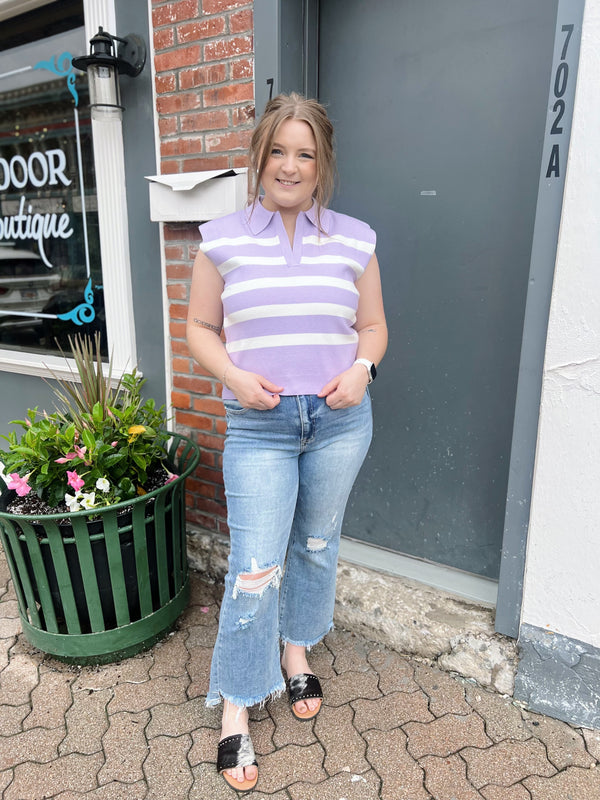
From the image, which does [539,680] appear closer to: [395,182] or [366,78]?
[395,182]

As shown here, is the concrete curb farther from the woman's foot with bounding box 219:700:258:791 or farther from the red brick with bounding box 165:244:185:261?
the red brick with bounding box 165:244:185:261

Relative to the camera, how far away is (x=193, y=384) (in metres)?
2.83

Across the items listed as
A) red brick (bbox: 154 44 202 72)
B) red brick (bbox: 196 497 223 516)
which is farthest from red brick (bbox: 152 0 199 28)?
red brick (bbox: 196 497 223 516)

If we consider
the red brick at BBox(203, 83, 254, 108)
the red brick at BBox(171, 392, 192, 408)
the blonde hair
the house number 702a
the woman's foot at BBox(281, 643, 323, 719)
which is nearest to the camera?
the blonde hair

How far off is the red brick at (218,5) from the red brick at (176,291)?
44.2 inches

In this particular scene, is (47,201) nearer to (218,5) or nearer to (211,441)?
(218,5)

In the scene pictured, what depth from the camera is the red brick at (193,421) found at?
2.82 metres

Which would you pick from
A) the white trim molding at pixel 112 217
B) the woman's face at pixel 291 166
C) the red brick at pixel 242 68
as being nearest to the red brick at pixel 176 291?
the white trim molding at pixel 112 217

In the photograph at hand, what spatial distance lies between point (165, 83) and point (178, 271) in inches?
32.1

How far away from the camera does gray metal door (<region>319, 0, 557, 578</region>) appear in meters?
2.18

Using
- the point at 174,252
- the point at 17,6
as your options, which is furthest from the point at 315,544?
the point at 17,6

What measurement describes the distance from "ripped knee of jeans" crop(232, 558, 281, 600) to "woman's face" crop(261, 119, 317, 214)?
3.56 feet

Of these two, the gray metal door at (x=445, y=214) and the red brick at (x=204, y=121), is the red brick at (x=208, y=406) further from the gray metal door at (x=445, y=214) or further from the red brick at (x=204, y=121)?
the red brick at (x=204, y=121)

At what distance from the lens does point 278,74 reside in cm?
227
